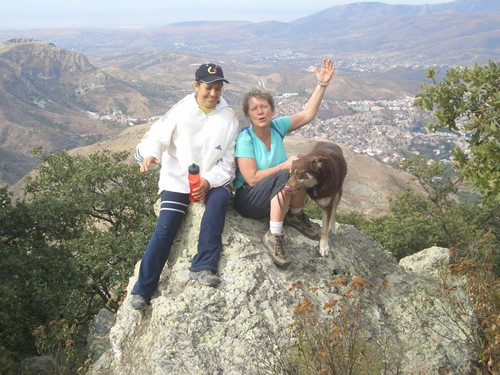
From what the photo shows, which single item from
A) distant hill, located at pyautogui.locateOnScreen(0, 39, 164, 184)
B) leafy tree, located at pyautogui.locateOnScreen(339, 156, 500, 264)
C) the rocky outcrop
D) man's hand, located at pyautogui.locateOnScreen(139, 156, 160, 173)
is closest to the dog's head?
the rocky outcrop

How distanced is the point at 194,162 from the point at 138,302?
181cm

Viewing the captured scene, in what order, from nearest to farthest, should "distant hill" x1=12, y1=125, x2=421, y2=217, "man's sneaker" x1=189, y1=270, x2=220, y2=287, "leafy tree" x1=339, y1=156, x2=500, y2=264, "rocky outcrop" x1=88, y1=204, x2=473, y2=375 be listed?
Result: 1. "rocky outcrop" x1=88, y1=204, x2=473, y2=375
2. "man's sneaker" x1=189, y1=270, x2=220, y2=287
3. "leafy tree" x1=339, y1=156, x2=500, y2=264
4. "distant hill" x1=12, y1=125, x2=421, y2=217

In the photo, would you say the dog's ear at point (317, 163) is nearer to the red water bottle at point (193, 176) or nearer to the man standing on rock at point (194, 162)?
the man standing on rock at point (194, 162)

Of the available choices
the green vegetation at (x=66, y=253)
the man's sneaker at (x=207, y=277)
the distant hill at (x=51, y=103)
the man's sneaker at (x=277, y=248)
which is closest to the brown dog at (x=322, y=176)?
the man's sneaker at (x=277, y=248)

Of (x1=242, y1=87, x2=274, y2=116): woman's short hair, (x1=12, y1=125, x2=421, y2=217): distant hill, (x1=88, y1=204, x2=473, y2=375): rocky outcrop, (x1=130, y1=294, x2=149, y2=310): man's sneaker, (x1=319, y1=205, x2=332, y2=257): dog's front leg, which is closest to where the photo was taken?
(x1=88, y1=204, x2=473, y2=375): rocky outcrop

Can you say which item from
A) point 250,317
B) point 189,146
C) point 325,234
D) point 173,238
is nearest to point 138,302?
point 173,238

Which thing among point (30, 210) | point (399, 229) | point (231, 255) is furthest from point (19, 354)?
point (399, 229)

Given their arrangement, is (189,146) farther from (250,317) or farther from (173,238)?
(250,317)

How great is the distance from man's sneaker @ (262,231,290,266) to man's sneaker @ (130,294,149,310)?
5.39 feet

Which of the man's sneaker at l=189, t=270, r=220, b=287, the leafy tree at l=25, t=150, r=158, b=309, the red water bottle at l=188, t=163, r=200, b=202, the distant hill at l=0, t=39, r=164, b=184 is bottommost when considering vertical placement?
the distant hill at l=0, t=39, r=164, b=184

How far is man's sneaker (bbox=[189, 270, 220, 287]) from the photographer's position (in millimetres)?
5109

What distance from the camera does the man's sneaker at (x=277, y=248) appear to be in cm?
547

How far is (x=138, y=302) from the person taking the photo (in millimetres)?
5289

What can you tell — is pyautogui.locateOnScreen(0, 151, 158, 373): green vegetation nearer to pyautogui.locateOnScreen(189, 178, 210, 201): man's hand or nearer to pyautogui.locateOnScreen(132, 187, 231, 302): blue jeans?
pyautogui.locateOnScreen(132, 187, 231, 302): blue jeans
